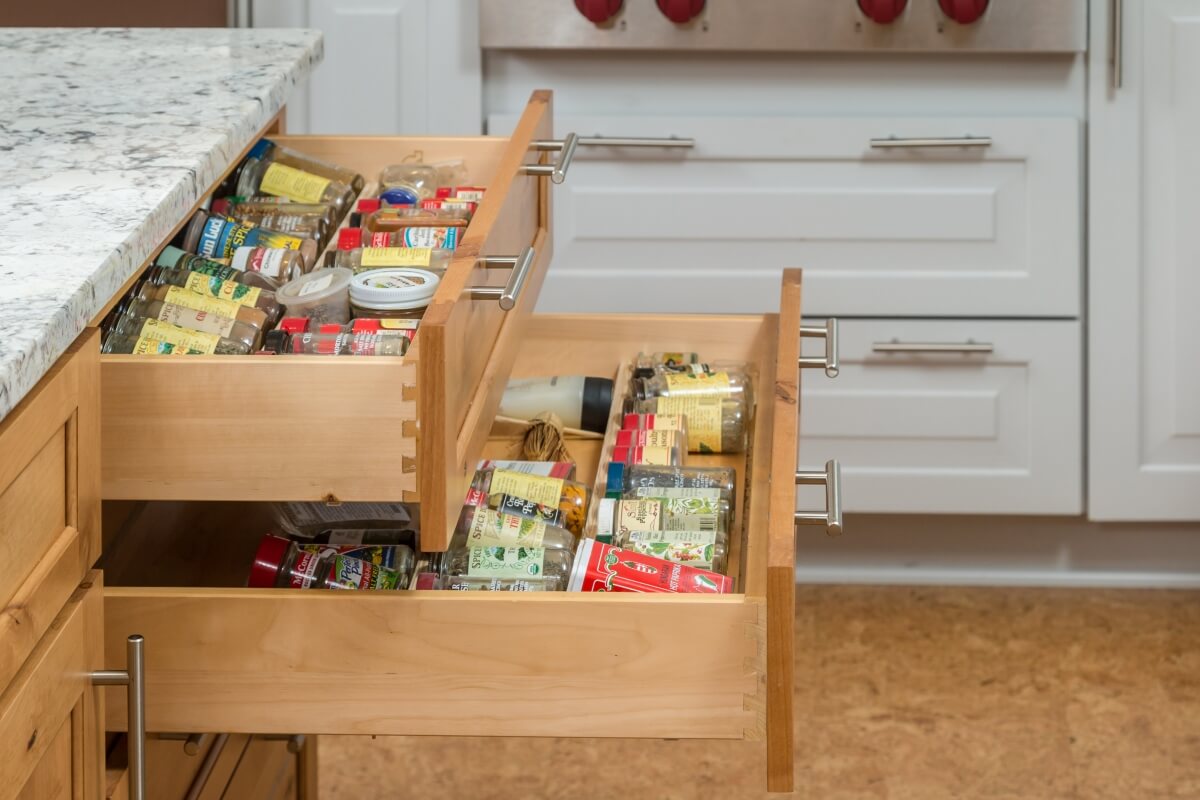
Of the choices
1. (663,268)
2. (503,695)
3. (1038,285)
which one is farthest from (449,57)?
(503,695)

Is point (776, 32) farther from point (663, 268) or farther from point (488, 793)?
point (488, 793)

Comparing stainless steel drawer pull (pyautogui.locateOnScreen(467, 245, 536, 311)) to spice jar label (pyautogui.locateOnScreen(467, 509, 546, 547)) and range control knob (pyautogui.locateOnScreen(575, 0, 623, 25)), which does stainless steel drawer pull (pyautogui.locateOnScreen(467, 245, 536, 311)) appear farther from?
range control knob (pyautogui.locateOnScreen(575, 0, 623, 25))

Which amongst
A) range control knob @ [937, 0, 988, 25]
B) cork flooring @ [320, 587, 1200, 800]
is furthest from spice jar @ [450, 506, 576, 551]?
range control knob @ [937, 0, 988, 25]

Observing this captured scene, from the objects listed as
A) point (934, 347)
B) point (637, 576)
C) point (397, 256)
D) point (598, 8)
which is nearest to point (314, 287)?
point (397, 256)

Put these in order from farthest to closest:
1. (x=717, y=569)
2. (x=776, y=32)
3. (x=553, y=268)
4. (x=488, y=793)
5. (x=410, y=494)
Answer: (x=553, y=268) → (x=776, y=32) → (x=488, y=793) → (x=717, y=569) → (x=410, y=494)

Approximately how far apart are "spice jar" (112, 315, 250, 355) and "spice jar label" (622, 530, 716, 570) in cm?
34

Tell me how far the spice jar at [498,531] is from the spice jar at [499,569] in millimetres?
18

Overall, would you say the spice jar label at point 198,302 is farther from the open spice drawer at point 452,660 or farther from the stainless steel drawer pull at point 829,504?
the stainless steel drawer pull at point 829,504

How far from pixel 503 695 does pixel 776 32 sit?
4.93ft

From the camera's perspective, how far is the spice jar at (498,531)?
1243 mm

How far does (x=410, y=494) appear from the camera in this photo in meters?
1.02

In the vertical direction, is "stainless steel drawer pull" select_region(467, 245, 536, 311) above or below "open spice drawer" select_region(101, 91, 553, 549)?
above

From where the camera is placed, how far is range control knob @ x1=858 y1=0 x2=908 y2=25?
2250mm

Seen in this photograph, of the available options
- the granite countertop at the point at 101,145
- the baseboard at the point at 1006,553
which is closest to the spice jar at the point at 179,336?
the granite countertop at the point at 101,145
